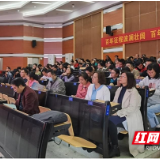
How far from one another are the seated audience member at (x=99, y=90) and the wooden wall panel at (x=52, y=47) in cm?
1173

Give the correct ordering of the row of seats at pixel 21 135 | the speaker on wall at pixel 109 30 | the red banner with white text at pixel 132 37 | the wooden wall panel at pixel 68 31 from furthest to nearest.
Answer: the wooden wall panel at pixel 68 31 < the speaker on wall at pixel 109 30 < the red banner with white text at pixel 132 37 < the row of seats at pixel 21 135

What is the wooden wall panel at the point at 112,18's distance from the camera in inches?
388

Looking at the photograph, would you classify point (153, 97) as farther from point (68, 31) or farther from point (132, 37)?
point (68, 31)

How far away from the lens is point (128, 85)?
266 cm

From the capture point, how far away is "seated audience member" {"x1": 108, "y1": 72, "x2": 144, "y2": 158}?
2.35 m

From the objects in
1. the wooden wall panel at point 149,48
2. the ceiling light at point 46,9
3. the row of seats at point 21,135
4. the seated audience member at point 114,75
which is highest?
the ceiling light at point 46,9

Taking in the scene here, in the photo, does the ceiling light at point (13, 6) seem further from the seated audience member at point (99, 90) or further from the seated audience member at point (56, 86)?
the seated audience member at point (99, 90)

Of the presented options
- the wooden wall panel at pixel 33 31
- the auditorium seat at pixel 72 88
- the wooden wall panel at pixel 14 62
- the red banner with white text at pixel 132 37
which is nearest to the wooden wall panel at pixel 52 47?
the wooden wall panel at pixel 33 31

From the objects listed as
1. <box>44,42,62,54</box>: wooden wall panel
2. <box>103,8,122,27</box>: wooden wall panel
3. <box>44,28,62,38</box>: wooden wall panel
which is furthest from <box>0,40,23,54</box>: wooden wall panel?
<box>103,8,122,27</box>: wooden wall panel

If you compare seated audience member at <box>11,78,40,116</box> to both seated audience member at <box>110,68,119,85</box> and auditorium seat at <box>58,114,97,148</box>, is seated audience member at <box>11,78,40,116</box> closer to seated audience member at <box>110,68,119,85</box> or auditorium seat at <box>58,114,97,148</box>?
auditorium seat at <box>58,114,97,148</box>

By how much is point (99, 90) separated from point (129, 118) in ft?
2.57

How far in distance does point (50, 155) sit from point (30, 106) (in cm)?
69

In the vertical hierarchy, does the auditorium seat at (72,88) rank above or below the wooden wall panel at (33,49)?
below

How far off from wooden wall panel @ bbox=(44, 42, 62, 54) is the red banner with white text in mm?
4720
